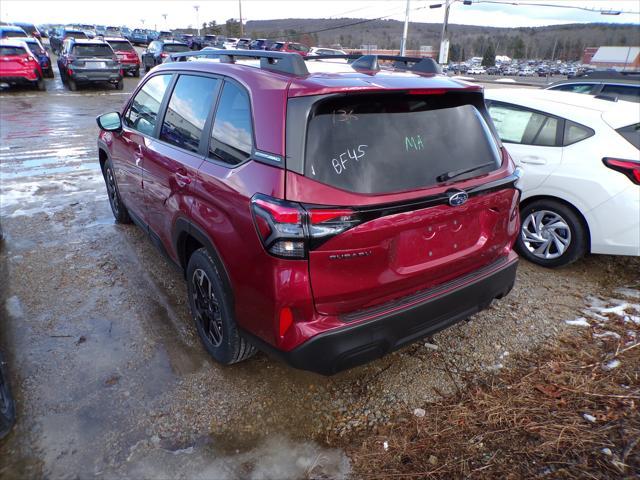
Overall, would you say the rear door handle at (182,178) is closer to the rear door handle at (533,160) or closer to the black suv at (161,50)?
the rear door handle at (533,160)

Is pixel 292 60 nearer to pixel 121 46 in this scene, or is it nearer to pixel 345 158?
pixel 345 158

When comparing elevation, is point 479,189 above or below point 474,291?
above

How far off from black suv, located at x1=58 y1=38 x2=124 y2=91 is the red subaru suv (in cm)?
1671

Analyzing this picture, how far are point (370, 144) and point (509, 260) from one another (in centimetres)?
130

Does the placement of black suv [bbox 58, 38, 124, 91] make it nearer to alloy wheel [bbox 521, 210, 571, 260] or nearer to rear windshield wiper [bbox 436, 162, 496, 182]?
alloy wheel [bbox 521, 210, 571, 260]

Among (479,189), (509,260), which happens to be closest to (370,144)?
(479,189)

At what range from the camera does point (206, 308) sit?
9.65 ft

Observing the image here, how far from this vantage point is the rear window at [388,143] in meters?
2.12

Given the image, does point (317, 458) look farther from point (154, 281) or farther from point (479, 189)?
point (154, 281)

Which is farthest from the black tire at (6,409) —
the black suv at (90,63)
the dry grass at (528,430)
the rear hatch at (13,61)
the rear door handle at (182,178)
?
the black suv at (90,63)

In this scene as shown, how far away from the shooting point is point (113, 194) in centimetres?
516

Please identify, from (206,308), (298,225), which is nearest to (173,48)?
(206,308)

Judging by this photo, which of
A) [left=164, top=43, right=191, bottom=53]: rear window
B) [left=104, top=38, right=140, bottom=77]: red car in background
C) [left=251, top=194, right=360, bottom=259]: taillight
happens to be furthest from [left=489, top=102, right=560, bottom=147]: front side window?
[left=104, top=38, right=140, bottom=77]: red car in background

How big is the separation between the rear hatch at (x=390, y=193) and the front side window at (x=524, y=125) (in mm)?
2046
